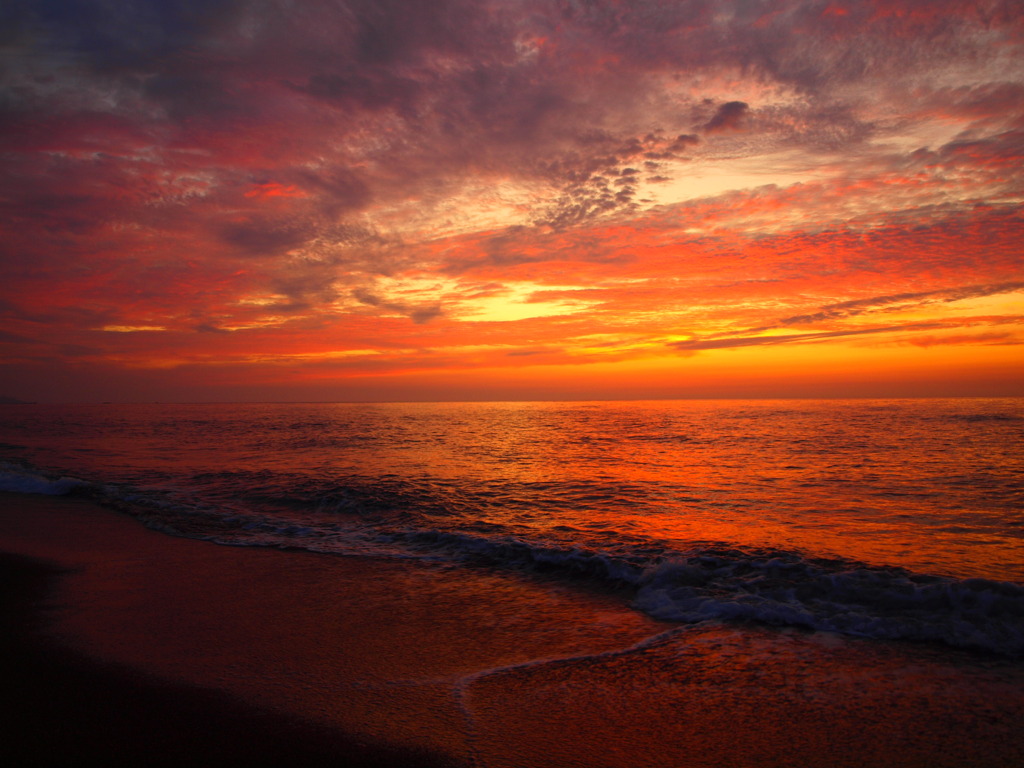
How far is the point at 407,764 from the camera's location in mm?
4184

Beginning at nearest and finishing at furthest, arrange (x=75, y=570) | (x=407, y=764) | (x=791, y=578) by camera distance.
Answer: (x=407, y=764) < (x=791, y=578) < (x=75, y=570)

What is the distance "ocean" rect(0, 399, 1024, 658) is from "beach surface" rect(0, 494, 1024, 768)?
0.94 m

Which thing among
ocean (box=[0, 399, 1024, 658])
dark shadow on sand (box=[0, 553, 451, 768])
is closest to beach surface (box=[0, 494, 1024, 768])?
dark shadow on sand (box=[0, 553, 451, 768])

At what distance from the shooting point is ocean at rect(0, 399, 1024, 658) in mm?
7832

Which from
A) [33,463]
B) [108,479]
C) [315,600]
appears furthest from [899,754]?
[33,463]

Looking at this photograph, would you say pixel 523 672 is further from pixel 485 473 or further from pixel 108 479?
pixel 108 479

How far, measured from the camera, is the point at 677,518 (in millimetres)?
13961

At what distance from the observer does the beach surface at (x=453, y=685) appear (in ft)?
14.4

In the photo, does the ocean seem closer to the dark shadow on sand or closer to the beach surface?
the beach surface

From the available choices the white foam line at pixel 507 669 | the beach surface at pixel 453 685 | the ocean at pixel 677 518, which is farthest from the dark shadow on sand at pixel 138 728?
the ocean at pixel 677 518

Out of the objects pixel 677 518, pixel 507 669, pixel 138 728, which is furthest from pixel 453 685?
pixel 677 518

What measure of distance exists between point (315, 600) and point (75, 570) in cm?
492

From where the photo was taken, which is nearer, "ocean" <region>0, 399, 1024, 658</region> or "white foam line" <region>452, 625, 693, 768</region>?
"white foam line" <region>452, 625, 693, 768</region>

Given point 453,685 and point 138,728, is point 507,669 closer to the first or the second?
point 453,685
